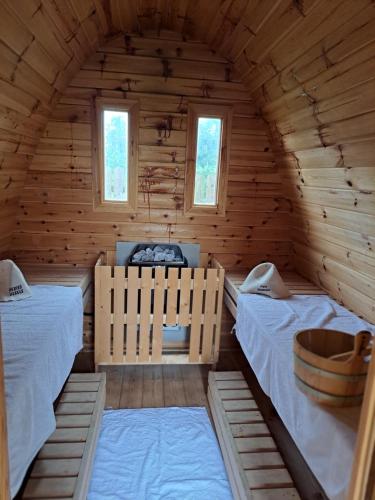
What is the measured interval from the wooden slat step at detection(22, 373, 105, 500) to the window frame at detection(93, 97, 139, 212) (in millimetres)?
1413

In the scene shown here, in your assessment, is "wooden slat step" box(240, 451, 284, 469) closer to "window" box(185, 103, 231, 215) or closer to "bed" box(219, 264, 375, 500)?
"bed" box(219, 264, 375, 500)

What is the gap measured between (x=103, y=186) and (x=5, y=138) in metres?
0.96

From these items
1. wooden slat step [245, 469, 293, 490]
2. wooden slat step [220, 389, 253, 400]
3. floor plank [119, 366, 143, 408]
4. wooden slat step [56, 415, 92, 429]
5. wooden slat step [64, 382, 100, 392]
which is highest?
wooden slat step [245, 469, 293, 490]

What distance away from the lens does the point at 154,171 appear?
303cm

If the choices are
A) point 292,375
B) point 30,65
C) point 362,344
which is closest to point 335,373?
point 362,344

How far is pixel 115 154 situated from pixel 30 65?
3.85 feet

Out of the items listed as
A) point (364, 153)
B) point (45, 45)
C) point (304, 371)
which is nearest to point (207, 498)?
Result: point (304, 371)

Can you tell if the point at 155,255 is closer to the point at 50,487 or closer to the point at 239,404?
the point at 239,404

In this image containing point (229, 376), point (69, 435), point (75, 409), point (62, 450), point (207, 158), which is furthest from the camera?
point (207, 158)

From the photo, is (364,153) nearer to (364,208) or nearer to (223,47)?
(364,208)

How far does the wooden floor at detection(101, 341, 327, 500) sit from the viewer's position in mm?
2424

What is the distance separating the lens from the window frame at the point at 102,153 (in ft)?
9.36

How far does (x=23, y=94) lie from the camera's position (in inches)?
79.9

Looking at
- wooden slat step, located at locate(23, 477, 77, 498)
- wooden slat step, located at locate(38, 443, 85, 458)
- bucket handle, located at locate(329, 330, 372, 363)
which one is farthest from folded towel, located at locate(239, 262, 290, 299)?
wooden slat step, located at locate(23, 477, 77, 498)
